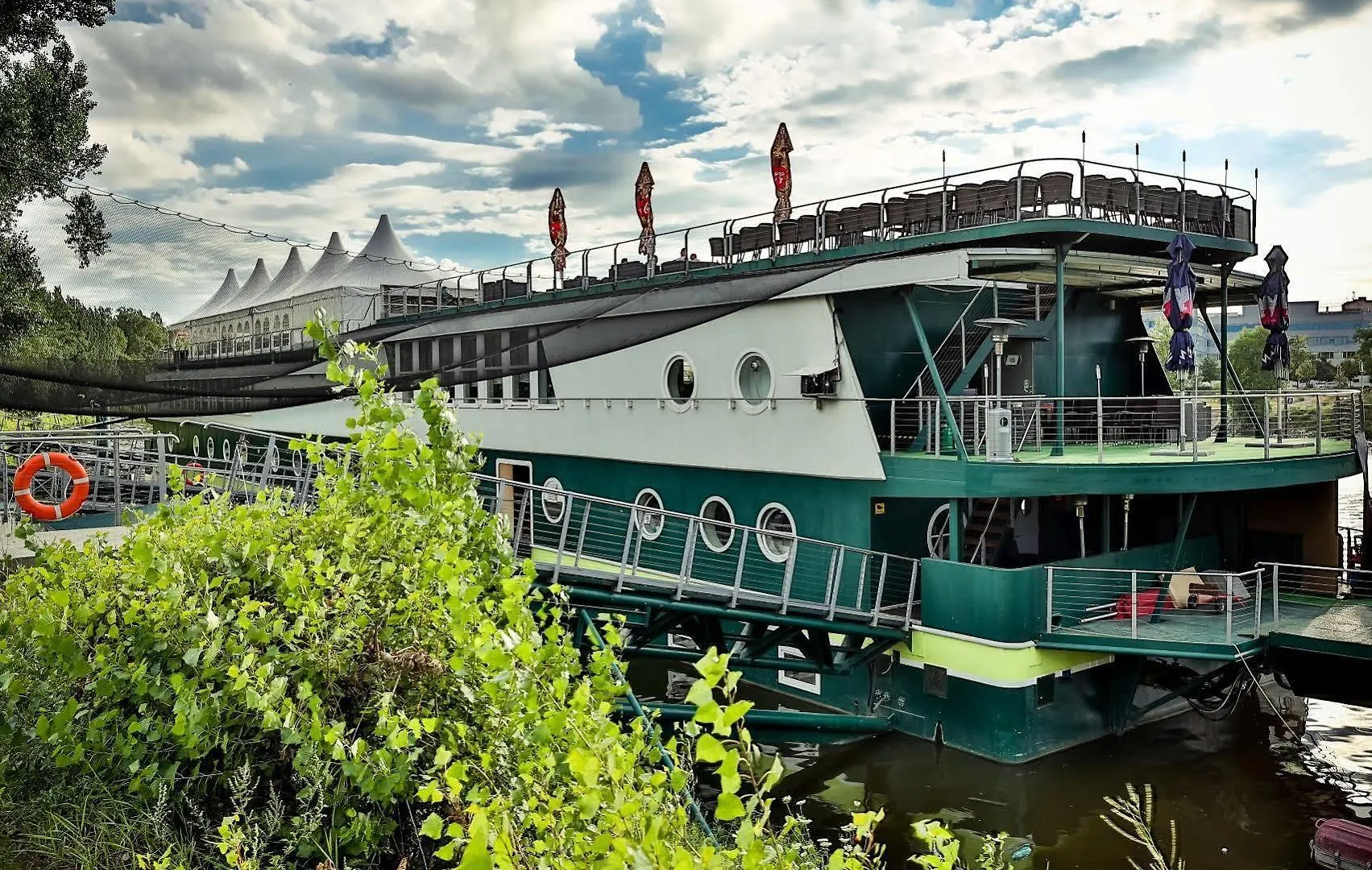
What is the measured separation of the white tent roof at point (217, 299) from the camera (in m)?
12.4

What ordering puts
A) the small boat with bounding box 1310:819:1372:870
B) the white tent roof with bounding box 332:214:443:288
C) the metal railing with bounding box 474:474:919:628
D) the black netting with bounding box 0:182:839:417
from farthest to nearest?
the white tent roof with bounding box 332:214:443:288 < the metal railing with bounding box 474:474:919:628 < the small boat with bounding box 1310:819:1372:870 < the black netting with bounding box 0:182:839:417

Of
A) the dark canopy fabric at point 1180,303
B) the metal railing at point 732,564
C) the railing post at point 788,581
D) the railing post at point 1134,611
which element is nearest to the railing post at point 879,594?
the metal railing at point 732,564

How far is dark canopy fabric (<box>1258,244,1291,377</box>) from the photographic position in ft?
50.2

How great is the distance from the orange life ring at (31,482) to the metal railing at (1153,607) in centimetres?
1104

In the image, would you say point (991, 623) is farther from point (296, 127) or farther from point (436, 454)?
point (296, 127)

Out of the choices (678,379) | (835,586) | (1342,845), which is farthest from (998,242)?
(1342,845)

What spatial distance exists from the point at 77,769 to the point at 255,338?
648 inches

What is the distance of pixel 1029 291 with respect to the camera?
54.1 ft

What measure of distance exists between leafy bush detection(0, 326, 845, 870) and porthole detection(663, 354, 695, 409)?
11.0 m

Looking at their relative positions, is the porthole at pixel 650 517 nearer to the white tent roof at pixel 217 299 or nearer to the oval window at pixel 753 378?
the oval window at pixel 753 378

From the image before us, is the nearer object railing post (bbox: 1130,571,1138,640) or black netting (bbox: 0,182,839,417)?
black netting (bbox: 0,182,839,417)

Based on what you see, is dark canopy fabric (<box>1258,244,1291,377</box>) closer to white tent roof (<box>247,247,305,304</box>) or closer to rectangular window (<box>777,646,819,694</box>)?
rectangular window (<box>777,646,819,694</box>)

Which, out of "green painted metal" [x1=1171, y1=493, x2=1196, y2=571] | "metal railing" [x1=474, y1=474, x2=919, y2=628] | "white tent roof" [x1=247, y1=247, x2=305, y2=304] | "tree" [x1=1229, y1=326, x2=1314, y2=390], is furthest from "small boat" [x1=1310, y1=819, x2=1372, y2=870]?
"tree" [x1=1229, y1=326, x2=1314, y2=390]

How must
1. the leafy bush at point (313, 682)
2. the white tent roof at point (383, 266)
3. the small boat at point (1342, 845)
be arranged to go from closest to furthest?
1. the leafy bush at point (313, 682)
2. the small boat at point (1342, 845)
3. the white tent roof at point (383, 266)
